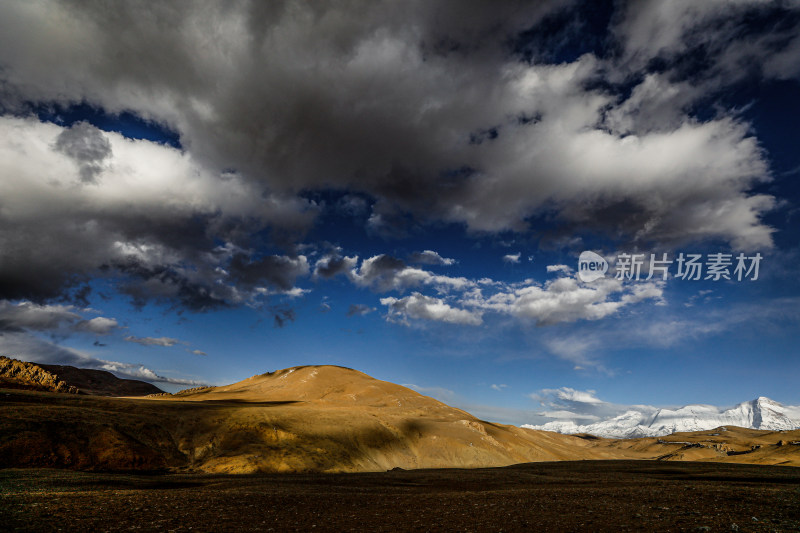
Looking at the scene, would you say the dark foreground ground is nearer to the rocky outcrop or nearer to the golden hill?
the golden hill

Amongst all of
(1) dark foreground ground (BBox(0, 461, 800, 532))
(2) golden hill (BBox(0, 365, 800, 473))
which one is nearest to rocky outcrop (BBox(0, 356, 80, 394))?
(2) golden hill (BBox(0, 365, 800, 473))

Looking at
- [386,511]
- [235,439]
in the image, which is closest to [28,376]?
[235,439]

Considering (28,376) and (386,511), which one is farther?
(28,376)

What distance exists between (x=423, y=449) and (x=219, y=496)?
63236 millimetres

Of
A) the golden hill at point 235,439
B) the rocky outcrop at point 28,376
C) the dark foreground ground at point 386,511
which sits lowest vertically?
the rocky outcrop at point 28,376

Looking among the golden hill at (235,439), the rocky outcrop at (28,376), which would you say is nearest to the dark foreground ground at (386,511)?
the golden hill at (235,439)

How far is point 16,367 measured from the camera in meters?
96.1

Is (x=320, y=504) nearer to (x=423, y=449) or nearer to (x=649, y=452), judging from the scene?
(x=423, y=449)

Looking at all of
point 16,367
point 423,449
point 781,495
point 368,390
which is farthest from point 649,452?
point 16,367

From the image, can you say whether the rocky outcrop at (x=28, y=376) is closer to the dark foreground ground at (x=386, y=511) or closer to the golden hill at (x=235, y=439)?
the golden hill at (x=235, y=439)

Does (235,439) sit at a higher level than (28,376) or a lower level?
higher

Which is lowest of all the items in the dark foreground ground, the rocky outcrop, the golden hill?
the rocky outcrop

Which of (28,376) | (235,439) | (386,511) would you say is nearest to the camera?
(386,511)

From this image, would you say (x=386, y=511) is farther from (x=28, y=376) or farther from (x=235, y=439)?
(x=28, y=376)
